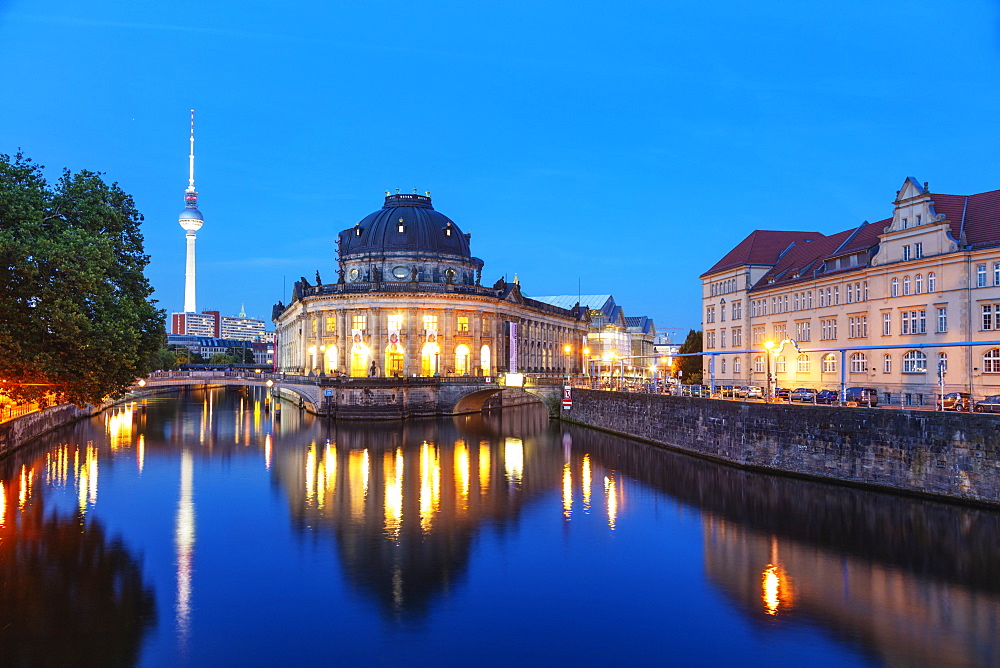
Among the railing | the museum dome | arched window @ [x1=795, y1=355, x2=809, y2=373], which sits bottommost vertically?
the railing

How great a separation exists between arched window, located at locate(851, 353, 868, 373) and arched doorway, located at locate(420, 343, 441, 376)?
48808 mm

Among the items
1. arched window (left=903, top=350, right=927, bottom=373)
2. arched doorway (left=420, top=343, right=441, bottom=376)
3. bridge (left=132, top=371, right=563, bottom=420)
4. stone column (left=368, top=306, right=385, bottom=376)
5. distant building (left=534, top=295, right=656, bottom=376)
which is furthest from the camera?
distant building (left=534, top=295, right=656, bottom=376)

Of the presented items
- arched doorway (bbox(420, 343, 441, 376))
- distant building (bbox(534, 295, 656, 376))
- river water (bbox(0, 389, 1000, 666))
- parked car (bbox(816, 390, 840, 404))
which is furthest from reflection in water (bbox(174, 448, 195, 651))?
distant building (bbox(534, 295, 656, 376))

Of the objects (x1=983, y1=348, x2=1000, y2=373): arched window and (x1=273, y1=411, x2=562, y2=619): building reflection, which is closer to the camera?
(x1=273, y1=411, x2=562, y2=619): building reflection

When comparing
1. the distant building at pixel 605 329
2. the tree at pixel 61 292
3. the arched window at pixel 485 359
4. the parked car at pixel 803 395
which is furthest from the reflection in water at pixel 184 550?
the distant building at pixel 605 329

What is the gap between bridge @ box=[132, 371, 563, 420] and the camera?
81688mm

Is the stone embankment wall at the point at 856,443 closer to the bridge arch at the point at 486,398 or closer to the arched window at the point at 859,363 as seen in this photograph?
the arched window at the point at 859,363

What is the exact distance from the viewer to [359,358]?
9112 cm

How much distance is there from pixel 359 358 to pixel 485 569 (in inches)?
2586

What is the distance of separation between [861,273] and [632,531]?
3497cm

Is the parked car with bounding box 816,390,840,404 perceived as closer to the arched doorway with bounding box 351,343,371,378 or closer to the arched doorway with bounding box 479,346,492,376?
the arched doorway with bounding box 479,346,492,376

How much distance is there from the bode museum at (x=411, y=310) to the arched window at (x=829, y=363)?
Answer: 4264cm

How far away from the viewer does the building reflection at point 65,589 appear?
20125mm

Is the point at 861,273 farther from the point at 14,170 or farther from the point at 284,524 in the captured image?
the point at 14,170
